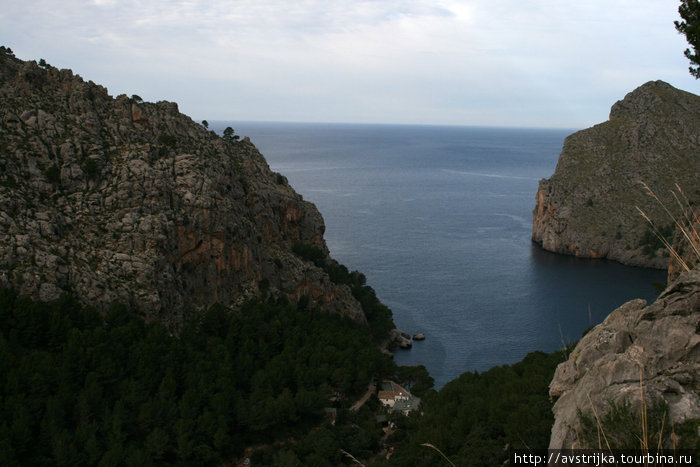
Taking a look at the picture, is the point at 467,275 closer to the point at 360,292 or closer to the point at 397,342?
the point at 360,292

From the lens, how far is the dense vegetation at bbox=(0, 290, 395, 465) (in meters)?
29.2

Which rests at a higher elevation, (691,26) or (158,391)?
(691,26)

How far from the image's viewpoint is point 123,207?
45125mm


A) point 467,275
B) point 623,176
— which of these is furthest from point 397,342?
point 623,176

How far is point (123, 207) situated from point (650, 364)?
131 feet

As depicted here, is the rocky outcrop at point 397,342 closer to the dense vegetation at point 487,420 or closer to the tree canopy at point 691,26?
the dense vegetation at point 487,420

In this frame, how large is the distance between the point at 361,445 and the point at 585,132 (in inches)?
3770

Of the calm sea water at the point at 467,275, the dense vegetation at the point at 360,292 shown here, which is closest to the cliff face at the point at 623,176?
the calm sea water at the point at 467,275

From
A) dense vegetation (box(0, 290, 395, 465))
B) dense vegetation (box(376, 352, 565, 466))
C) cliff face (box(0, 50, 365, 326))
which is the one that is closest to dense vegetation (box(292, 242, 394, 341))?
cliff face (box(0, 50, 365, 326))

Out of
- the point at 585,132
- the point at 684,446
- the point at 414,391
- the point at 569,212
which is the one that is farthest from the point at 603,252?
the point at 684,446

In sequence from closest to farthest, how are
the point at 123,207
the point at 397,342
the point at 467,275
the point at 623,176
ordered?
the point at 123,207 → the point at 397,342 → the point at 467,275 → the point at 623,176

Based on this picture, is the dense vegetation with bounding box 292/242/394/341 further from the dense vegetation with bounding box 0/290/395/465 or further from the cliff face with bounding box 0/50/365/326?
the dense vegetation with bounding box 0/290/395/465

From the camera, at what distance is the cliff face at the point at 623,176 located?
95.8 metres

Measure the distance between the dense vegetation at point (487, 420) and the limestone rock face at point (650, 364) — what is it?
186 inches
